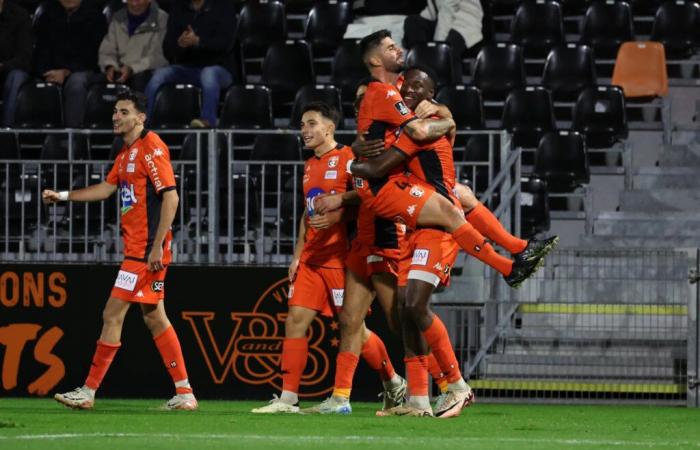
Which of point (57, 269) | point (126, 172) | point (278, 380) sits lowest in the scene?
point (278, 380)

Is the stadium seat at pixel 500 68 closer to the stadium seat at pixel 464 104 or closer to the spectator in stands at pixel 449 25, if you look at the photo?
the spectator in stands at pixel 449 25

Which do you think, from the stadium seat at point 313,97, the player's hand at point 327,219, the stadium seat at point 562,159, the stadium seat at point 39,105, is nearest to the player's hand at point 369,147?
the player's hand at point 327,219

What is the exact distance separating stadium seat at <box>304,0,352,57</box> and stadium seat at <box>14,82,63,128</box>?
10.1ft

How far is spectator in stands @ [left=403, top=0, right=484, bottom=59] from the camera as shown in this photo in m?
16.5

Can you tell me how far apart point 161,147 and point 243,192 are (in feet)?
7.57

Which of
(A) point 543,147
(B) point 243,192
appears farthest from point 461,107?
(B) point 243,192

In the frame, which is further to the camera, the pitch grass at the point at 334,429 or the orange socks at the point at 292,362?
the orange socks at the point at 292,362

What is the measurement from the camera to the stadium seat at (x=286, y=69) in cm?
1655

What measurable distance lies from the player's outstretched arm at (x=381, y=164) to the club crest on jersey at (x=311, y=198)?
85 cm

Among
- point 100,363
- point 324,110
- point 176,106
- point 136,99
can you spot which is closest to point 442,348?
point 324,110

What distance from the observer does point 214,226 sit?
13.0 meters

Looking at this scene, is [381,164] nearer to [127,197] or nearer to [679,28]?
[127,197]

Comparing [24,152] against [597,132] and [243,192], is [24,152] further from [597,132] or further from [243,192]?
[597,132]

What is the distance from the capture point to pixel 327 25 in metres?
17.5
